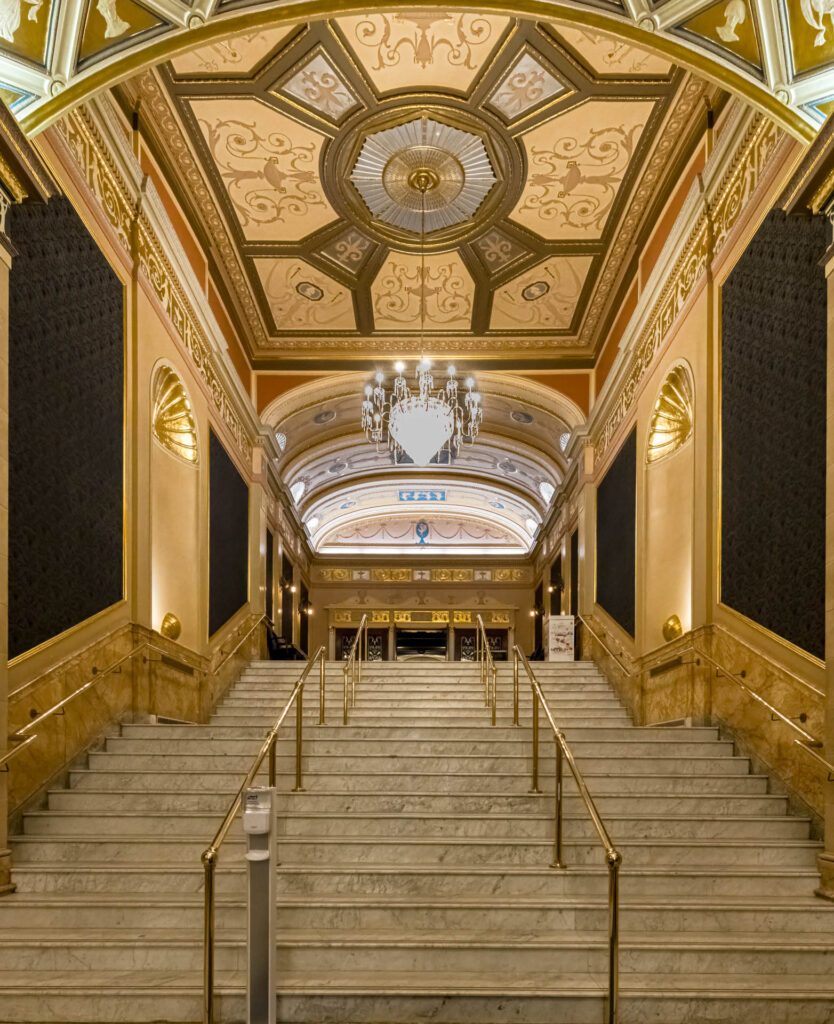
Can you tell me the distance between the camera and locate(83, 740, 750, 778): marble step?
24.0ft

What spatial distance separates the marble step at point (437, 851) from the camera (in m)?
5.95

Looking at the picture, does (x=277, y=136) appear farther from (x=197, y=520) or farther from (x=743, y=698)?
(x=743, y=698)

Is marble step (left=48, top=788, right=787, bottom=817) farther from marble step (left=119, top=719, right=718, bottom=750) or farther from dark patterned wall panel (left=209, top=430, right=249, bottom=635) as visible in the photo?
dark patterned wall panel (left=209, top=430, right=249, bottom=635)

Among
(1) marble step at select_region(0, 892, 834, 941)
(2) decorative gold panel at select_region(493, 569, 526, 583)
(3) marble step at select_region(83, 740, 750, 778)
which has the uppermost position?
(2) decorative gold panel at select_region(493, 569, 526, 583)

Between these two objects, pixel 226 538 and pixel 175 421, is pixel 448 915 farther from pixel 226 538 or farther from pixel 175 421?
pixel 226 538

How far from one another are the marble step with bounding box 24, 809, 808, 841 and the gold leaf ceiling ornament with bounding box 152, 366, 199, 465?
493cm

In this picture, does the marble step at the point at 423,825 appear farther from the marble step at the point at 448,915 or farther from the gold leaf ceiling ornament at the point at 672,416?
the gold leaf ceiling ornament at the point at 672,416

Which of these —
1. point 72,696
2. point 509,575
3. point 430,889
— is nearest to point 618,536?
point 430,889

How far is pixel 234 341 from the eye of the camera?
44.9ft

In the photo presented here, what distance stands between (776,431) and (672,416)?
3.69m

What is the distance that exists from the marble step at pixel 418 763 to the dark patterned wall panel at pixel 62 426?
130cm

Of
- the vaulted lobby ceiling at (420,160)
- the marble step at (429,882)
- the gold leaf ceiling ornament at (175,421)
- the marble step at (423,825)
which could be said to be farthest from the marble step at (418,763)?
the vaulted lobby ceiling at (420,160)

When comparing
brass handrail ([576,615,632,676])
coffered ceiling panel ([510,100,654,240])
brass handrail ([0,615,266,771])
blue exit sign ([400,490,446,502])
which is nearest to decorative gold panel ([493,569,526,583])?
blue exit sign ([400,490,446,502])

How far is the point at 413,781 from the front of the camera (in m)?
7.07
